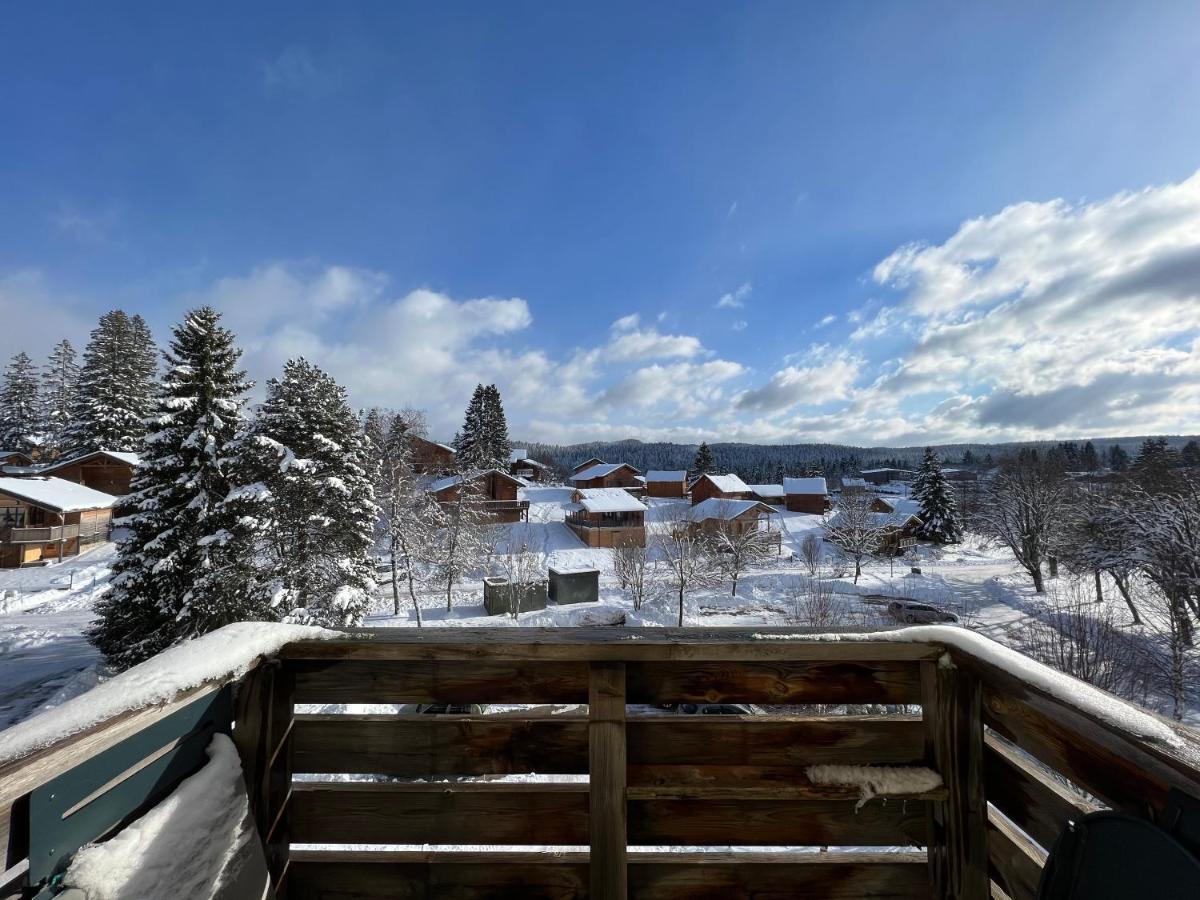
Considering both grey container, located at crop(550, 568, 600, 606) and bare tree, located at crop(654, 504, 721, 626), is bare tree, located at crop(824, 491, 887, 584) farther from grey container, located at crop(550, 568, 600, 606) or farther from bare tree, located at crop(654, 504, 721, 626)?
grey container, located at crop(550, 568, 600, 606)

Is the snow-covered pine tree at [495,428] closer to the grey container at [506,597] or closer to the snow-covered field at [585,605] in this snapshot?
the snow-covered field at [585,605]

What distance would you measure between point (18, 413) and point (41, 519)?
1067 inches

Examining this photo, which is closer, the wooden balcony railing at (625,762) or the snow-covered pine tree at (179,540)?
the wooden balcony railing at (625,762)

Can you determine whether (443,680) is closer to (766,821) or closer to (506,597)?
(766,821)

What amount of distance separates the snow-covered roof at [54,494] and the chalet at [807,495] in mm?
48158

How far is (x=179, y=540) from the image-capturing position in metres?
12.1

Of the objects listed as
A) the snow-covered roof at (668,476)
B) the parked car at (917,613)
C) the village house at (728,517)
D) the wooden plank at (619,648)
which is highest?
the snow-covered roof at (668,476)

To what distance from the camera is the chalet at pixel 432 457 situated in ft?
115

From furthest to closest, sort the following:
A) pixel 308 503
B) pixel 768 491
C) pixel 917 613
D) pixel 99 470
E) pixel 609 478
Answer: pixel 768 491 → pixel 609 478 → pixel 99 470 → pixel 917 613 → pixel 308 503

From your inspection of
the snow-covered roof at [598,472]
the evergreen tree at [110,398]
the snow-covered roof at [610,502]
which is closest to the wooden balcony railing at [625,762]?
the snow-covered roof at [610,502]

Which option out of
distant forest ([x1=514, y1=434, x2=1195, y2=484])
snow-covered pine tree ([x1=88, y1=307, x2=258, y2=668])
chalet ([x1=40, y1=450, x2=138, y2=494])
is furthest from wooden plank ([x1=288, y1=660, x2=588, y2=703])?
distant forest ([x1=514, y1=434, x2=1195, y2=484])

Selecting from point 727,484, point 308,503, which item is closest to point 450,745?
point 308,503

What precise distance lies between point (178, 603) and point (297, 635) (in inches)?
563

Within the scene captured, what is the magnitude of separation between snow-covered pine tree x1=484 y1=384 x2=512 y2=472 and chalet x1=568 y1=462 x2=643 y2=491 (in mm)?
7636
